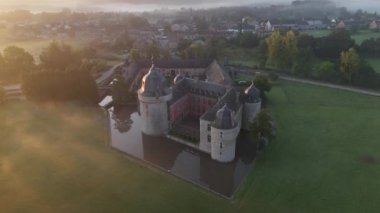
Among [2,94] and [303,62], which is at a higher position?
[303,62]

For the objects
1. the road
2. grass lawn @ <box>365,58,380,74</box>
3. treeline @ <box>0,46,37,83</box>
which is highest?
treeline @ <box>0,46,37,83</box>

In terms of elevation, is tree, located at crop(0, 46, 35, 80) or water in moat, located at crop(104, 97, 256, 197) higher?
tree, located at crop(0, 46, 35, 80)

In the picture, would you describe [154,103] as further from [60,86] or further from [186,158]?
[60,86]

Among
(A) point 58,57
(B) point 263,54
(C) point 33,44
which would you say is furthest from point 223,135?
(C) point 33,44

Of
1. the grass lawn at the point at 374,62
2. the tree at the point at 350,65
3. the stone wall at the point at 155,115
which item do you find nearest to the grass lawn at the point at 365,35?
the grass lawn at the point at 374,62

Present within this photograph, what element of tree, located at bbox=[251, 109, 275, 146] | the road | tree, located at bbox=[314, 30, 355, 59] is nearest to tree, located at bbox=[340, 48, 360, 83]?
the road

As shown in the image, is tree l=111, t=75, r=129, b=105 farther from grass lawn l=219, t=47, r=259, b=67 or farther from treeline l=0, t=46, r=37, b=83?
grass lawn l=219, t=47, r=259, b=67

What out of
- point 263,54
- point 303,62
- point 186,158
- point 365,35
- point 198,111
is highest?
point 365,35

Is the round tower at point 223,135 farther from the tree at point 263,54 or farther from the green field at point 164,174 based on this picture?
the tree at point 263,54
